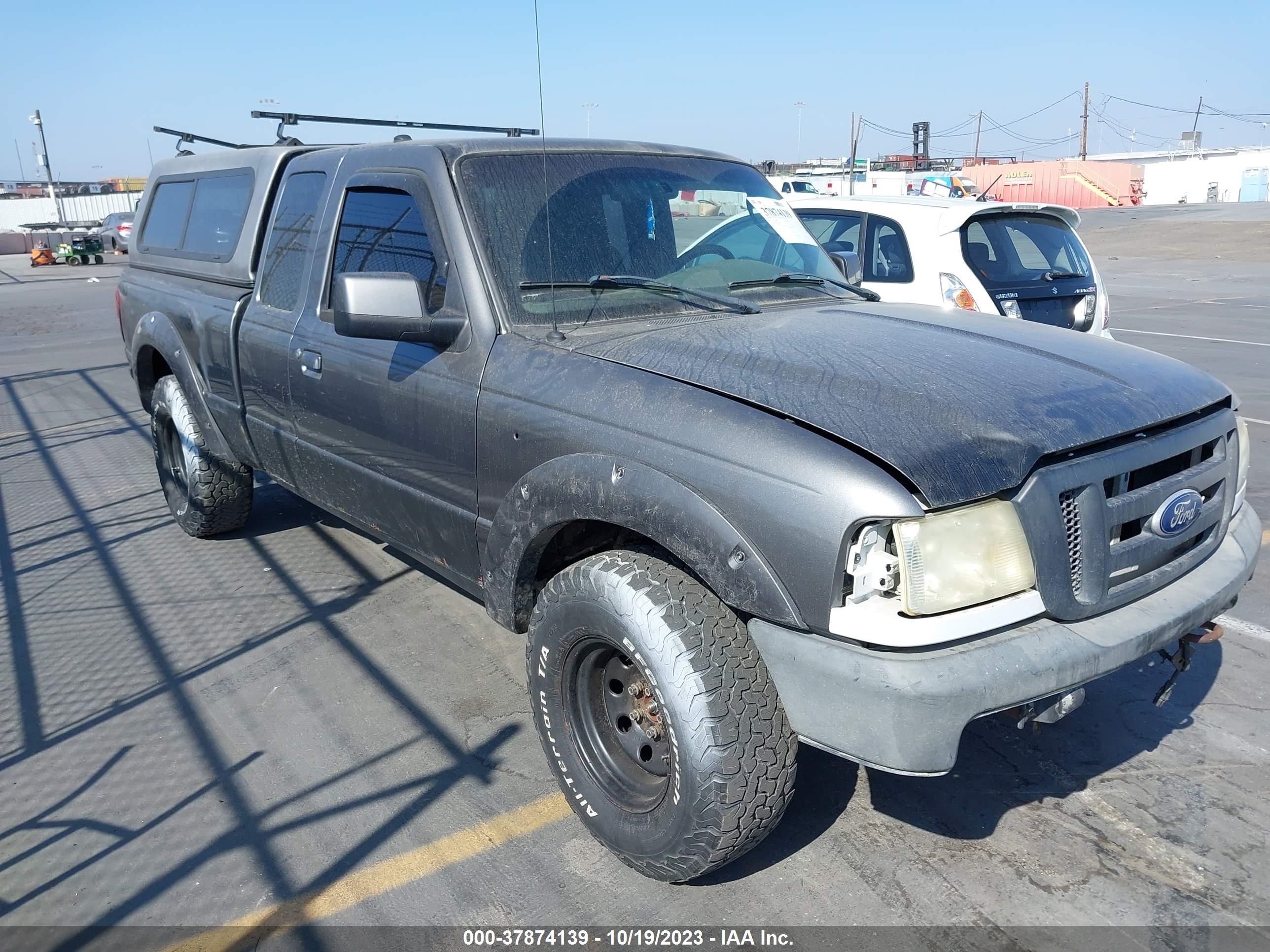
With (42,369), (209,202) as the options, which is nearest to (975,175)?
(42,369)

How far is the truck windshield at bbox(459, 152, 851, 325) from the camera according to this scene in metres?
3.28

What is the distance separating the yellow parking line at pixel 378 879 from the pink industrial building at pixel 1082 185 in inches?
2292

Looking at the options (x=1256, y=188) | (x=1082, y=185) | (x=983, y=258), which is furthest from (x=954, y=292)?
(x=1256, y=188)

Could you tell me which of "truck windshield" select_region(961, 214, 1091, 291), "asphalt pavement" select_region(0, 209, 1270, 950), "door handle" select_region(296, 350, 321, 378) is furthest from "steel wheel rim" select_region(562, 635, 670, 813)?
"truck windshield" select_region(961, 214, 1091, 291)

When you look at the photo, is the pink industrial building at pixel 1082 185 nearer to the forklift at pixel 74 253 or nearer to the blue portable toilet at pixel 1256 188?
the blue portable toilet at pixel 1256 188

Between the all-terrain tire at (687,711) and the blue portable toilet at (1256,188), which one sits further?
the blue portable toilet at (1256,188)

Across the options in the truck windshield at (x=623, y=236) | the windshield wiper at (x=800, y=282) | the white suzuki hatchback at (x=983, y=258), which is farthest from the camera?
the white suzuki hatchback at (x=983, y=258)

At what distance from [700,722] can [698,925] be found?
0.63m

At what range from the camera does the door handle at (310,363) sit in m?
3.90

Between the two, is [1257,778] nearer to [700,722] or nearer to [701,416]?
[700,722]

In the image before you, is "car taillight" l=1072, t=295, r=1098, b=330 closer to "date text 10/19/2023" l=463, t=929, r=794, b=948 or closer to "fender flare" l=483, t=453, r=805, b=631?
"fender flare" l=483, t=453, r=805, b=631

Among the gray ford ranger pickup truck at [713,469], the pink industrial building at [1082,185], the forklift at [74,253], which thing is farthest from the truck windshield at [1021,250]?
the pink industrial building at [1082,185]

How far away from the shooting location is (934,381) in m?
2.62

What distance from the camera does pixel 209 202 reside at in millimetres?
→ 5234
